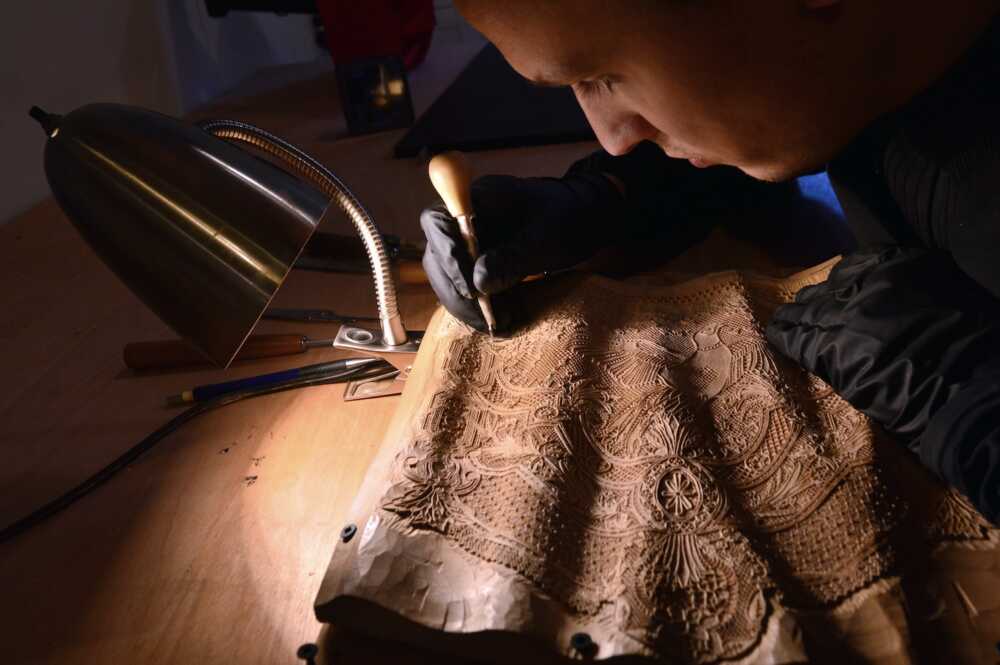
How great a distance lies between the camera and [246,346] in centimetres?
124

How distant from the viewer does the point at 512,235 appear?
1.23m

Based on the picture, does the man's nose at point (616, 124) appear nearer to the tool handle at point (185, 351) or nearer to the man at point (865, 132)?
the man at point (865, 132)

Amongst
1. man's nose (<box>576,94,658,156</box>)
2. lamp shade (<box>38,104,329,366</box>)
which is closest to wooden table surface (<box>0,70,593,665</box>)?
lamp shade (<box>38,104,329,366</box>)

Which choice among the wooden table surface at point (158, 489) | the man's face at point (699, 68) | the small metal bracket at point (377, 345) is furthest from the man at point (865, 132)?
the wooden table surface at point (158, 489)

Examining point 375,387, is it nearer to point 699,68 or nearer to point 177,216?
point 177,216

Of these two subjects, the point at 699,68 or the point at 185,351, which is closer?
the point at 699,68

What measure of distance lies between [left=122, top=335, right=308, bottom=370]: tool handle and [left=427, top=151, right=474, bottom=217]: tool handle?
1.23 feet

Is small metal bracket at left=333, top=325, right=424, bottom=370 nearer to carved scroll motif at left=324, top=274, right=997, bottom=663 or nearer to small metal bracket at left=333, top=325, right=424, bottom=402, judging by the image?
small metal bracket at left=333, top=325, right=424, bottom=402

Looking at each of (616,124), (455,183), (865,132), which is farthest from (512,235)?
(865,132)

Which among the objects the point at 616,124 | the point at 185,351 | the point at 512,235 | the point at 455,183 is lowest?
the point at 185,351

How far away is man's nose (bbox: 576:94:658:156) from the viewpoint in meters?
0.86

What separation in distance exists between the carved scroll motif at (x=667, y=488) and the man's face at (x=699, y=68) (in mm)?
275

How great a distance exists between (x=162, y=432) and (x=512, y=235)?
576 millimetres

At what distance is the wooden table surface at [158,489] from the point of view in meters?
0.83
